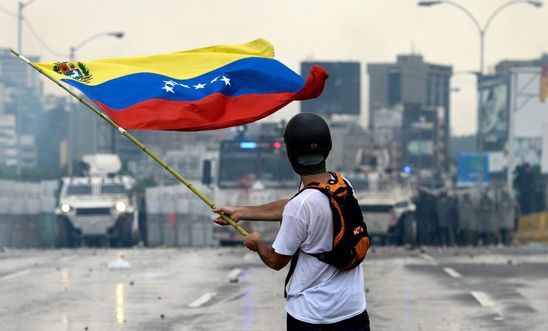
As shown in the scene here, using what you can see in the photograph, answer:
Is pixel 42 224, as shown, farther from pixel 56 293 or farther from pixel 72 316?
pixel 72 316

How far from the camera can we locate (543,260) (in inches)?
1085

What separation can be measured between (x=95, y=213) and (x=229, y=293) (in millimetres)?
20544

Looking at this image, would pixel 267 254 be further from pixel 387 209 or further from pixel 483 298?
pixel 387 209

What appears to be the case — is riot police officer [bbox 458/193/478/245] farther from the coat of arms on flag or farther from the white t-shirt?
the white t-shirt

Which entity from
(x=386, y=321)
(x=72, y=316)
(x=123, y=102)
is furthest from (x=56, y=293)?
(x=123, y=102)

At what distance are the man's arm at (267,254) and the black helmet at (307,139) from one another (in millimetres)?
404

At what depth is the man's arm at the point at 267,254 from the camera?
6.03 metres

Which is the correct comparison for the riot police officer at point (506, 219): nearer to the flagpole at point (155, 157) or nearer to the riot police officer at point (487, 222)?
the riot police officer at point (487, 222)

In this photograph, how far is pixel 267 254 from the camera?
6.07m

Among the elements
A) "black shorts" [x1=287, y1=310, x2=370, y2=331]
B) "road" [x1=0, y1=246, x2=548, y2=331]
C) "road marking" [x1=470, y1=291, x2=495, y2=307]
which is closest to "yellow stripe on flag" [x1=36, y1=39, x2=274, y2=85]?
"black shorts" [x1=287, y1=310, x2=370, y2=331]

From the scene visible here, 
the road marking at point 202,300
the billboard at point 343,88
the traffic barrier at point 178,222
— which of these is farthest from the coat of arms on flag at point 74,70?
the billboard at point 343,88

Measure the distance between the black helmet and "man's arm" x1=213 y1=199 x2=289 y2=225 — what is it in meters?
0.37

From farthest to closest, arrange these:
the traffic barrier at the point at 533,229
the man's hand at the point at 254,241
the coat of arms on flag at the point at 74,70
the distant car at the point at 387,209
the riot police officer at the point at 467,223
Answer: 1. the traffic barrier at the point at 533,229
2. the riot police officer at the point at 467,223
3. the distant car at the point at 387,209
4. the coat of arms on flag at the point at 74,70
5. the man's hand at the point at 254,241

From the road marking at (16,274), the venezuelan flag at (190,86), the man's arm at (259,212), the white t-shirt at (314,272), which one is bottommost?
the road marking at (16,274)
